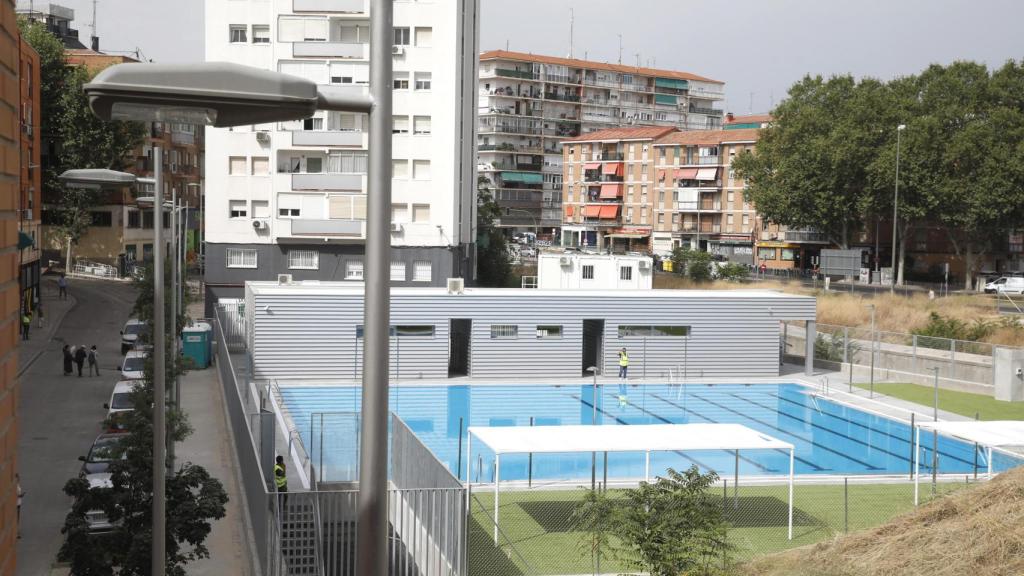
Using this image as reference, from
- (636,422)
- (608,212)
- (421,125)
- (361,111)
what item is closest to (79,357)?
(636,422)

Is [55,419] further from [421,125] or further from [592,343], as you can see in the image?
[421,125]

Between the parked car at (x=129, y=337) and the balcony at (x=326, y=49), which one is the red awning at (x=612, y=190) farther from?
the parked car at (x=129, y=337)

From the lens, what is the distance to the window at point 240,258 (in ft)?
161

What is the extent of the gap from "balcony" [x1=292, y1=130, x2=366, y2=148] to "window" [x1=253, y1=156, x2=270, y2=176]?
61.5 inches

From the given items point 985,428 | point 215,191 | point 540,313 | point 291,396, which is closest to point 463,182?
point 215,191

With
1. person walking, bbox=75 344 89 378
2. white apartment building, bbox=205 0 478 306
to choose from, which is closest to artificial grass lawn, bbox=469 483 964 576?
person walking, bbox=75 344 89 378

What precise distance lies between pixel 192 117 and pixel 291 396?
Answer: 3029 centimetres

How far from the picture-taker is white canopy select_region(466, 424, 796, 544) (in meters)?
19.4

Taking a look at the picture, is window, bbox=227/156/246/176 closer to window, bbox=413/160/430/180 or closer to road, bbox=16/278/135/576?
window, bbox=413/160/430/180

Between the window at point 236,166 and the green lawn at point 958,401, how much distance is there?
27.6 meters

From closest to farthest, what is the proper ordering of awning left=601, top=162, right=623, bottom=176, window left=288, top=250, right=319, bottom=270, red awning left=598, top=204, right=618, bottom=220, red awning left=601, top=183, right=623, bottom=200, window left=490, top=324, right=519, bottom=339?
window left=490, top=324, right=519, bottom=339 → window left=288, top=250, right=319, bottom=270 → awning left=601, top=162, right=623, bottom=176 → red awning left=601, top=183, right=623, bottom=200 → red awning left=598, top=204, right=618, bottom=220

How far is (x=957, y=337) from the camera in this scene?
4425 cm

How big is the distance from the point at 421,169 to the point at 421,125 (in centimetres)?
195

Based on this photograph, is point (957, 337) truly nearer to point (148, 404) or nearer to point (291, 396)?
point (291, 396)
